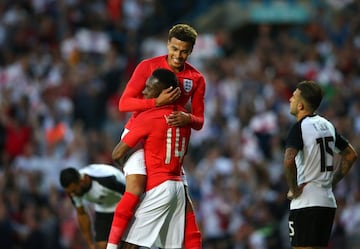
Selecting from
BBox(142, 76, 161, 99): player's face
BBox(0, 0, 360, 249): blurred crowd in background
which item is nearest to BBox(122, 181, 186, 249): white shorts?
BBox(142, 76, 161, 99): player's face

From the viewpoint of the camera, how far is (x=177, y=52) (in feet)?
27.7

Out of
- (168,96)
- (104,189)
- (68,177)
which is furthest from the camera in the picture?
(104,189)

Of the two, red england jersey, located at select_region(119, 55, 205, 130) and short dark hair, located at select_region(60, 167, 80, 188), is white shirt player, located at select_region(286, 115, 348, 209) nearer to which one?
red england jersey, located at select_region(119, 55, 205, 130)

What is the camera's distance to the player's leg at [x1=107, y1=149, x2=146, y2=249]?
27.2 ft

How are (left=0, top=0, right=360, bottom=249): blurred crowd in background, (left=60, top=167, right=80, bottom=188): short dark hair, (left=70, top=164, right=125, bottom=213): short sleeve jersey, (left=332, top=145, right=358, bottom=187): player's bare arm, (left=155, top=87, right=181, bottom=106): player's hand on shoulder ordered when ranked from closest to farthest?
1. (left=155, top=87, right=181, bottom=106): player's hand on shoulder
2. (left=332, top=145, right=358, bottom=187): player's bare arm
3. (left=60, top=167, right=80, bottom=188): short dark hair
4. (left=70, top=164, right=125, bottom=213): short sleeve jersey
5. (left=0, top=0, right=360, bottom=249): blurred crowd in background

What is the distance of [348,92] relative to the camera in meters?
16.4

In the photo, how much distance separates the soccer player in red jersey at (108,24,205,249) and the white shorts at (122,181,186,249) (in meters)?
0.08

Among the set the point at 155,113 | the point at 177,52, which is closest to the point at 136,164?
the point at 155,113

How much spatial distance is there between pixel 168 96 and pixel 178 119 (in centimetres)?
21

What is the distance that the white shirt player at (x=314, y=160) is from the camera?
27.5 ft

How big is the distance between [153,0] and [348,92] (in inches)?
239

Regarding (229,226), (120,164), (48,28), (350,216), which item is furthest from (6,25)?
(120,164)

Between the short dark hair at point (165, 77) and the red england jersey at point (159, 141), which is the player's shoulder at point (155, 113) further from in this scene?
the short dark hair at point (165, 77)

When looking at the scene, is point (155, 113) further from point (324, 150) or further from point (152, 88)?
point (324, 150)
